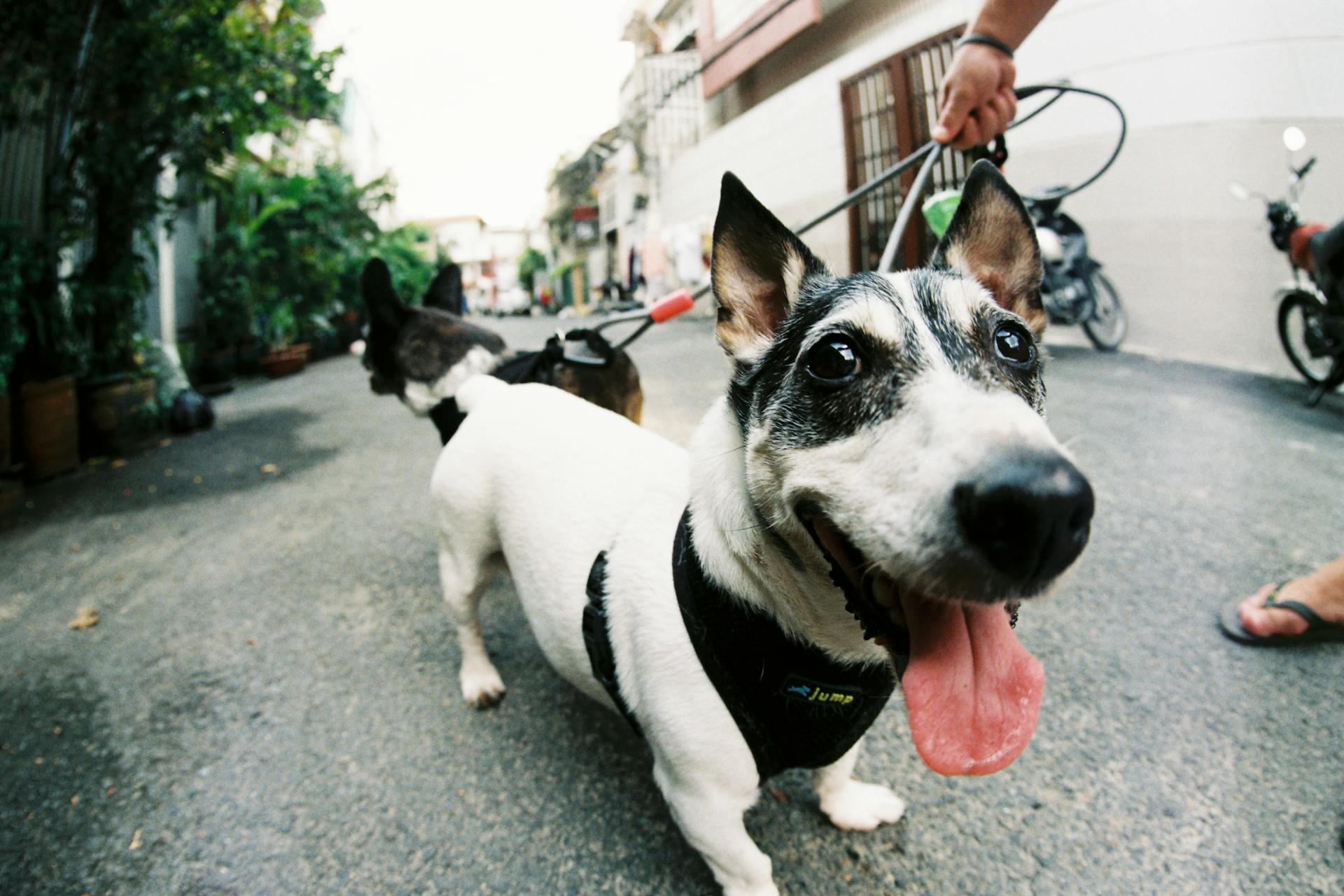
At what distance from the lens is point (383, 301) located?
10.2ft

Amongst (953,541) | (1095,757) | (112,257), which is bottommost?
(1095,757)

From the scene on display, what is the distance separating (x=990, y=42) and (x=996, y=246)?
2.96 feet

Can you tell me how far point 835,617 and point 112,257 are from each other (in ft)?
25.2

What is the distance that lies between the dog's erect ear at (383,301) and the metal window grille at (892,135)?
248cm

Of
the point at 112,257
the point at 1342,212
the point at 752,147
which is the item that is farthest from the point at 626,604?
the point at 752,147

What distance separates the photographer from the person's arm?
69.7 inches

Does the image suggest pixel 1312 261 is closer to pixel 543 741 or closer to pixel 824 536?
pixel 824 536

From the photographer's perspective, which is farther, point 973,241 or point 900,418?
point 973,241

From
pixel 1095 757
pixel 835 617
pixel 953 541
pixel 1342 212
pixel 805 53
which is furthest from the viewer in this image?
pixel 805 53

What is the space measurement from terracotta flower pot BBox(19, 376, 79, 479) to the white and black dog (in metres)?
5.67

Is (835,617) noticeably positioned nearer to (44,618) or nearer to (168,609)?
(168,609)

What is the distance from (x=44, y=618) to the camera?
2.92 meters

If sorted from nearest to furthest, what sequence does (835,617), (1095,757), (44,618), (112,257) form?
(835,617)
(1095,757)
(44,618)
(112,257)

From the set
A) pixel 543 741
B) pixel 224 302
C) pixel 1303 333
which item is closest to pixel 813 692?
pixel 543 741
